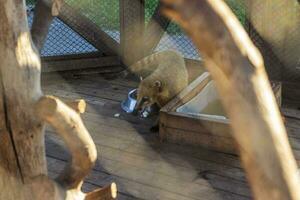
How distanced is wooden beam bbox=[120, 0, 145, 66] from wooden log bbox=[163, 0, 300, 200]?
4203mm

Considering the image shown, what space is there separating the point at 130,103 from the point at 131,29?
934 mm

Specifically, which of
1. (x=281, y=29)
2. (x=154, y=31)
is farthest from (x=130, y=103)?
(x=281, y=29)

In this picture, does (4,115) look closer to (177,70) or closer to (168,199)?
(168,199)

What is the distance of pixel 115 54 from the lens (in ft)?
16.7

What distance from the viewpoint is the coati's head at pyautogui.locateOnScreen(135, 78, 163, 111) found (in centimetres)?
404

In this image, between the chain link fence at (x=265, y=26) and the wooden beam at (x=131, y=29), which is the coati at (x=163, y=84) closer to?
the chain link fence at (x=265, y=26)

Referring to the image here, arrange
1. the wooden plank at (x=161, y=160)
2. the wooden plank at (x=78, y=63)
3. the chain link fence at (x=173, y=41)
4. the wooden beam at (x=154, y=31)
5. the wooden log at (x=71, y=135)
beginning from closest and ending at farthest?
the wooden log at (x=71, y=135), the wooden plank at (x=161, y=160), the wooden beam at (x=154, y=31), the chain link fence at (x=173, y=41), the wooden plank at (x=78, y=63)

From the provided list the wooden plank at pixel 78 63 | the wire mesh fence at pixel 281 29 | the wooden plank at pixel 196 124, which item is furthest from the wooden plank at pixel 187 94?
the wooden plank at pixel 78 63

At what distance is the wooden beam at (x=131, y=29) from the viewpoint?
4789mm

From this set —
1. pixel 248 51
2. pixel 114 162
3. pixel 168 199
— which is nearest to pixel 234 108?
pixel 248 51

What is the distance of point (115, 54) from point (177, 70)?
3.52 ft

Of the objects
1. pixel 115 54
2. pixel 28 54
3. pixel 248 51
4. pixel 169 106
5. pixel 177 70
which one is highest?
pixel 115 54

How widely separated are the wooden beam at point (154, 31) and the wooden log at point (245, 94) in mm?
4078

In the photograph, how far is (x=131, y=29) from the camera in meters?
4.90
